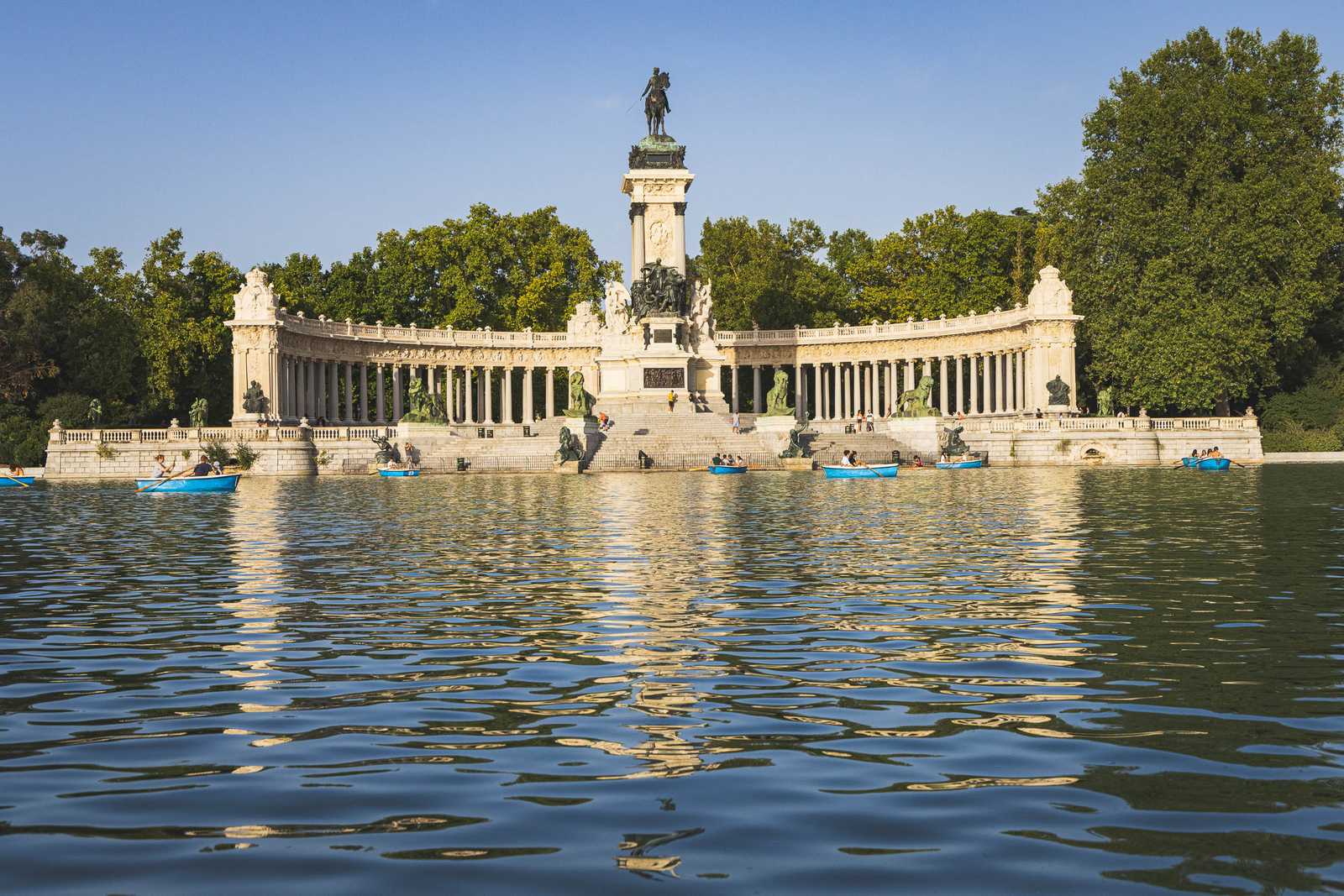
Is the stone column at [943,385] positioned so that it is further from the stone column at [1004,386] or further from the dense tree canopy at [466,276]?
the dense tree canopy at [466,276]

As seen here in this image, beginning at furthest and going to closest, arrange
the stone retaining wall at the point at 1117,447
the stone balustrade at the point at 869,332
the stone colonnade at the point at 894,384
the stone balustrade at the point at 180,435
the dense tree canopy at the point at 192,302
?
the stone balustrade at the point at 869,332
the stone colonnade at the point at 894,384
the dense tree canopy at the point at 192,302
the stone retaining wall at the point at 1117,447
the stone balustrade at the point at 180,435

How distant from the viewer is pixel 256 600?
16219 mm

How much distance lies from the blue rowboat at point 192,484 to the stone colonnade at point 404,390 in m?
25.1

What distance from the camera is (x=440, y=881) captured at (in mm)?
6047

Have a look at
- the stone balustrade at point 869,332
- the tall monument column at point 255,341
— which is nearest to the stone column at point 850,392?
the stone balustrade at point 869,332

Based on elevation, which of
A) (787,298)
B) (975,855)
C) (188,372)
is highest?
(787,298)

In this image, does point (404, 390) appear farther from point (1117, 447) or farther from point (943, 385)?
point (1117, 447)

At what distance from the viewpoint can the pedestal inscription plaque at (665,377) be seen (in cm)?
7931

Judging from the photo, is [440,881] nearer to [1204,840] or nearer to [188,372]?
[1204,840]

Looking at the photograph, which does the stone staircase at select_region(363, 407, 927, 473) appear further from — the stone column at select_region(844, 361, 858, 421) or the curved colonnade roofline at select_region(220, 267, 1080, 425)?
the stone column at select_region(844, 361, 858, 421)

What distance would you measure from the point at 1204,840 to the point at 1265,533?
1909 cm

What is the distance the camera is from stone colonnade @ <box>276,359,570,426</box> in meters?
86.5

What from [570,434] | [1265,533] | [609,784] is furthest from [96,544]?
[570,434]

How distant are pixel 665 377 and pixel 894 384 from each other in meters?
25.3
